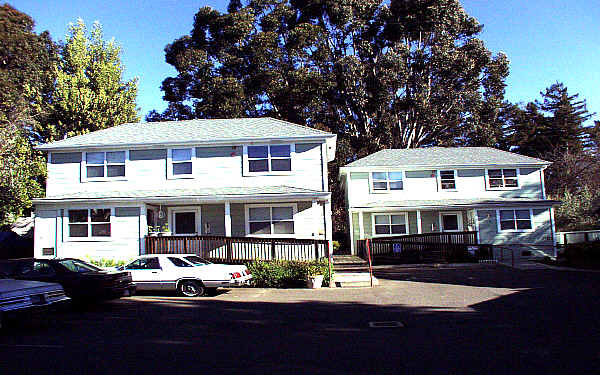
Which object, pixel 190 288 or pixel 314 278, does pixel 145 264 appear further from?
pixel 314 278

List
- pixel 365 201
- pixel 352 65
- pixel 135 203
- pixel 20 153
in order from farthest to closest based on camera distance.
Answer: pixel 352 65 → pixel 365 201 → pixel 20 153 → pixel 135 203

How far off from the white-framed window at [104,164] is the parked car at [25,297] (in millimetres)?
12493

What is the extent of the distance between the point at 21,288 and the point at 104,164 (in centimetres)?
1352

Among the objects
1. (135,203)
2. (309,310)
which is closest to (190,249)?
(135,203)

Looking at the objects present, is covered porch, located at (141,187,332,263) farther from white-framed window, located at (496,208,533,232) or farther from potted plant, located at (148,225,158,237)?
white-framed window, located at (496,208,533,232)

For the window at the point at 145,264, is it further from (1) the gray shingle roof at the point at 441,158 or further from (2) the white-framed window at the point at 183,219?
(1) the gray shingle roof at the point at 441,158

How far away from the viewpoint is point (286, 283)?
17.0 meters

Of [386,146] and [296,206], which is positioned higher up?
[386,146]

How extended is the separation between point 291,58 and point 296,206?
21142 millimetres

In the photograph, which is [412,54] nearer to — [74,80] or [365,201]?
[365,201]

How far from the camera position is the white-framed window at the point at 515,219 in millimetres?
27906

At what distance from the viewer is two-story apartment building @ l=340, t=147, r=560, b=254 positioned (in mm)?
27797

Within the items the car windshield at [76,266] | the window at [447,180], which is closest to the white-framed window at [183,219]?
the car windshield at [76,266]

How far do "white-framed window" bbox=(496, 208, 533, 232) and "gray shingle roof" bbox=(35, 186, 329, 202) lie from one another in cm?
1386
